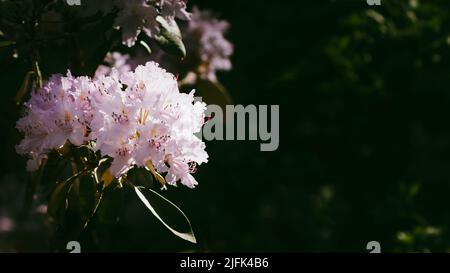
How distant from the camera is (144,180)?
1.66 meters

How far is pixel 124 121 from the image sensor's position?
5.00 ft

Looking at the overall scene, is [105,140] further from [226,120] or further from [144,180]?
[226,120]

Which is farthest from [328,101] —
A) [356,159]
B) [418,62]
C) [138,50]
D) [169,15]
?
[169,15]

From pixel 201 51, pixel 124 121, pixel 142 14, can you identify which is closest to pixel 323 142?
pixel 201 51

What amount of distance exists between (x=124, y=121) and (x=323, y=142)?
248cm

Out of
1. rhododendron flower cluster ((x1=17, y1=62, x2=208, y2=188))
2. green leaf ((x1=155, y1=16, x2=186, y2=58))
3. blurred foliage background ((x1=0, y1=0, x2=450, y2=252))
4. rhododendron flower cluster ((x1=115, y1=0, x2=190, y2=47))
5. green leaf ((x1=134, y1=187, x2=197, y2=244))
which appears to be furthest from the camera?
blurred foliage background ((x1=0, y1=0, x2=450, y2=252))

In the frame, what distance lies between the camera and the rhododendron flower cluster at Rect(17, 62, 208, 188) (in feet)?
5.01

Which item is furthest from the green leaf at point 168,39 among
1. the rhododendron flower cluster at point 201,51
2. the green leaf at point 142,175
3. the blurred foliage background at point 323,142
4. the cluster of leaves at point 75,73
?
the blurred foliage background at point 323,142

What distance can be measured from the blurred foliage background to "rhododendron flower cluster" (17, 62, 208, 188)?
4.64 ft

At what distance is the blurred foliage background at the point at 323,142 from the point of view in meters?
3.24

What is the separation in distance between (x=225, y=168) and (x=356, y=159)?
0.73m

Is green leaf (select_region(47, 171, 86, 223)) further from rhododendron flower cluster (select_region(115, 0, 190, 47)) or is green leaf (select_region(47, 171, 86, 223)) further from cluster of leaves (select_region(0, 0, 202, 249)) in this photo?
rhododendron flower cluster (select_region(115, 0, 190, 47))

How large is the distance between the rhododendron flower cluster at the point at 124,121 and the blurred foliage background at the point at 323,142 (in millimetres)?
1415

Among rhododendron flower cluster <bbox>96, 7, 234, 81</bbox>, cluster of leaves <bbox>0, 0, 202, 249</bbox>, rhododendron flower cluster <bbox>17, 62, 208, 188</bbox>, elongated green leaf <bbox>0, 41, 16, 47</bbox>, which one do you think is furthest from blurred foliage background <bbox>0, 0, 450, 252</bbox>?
rhododendron flower cluster <bbox>17, 62, 208, 188</bbox>
